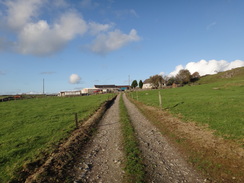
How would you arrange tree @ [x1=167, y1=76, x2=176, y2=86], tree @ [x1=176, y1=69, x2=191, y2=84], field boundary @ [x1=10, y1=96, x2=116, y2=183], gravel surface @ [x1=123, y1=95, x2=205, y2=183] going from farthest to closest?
tree @ [x1=167, y1=76, x2=176, y2=86]
tree @ [x1=176, y1=69, x2=191, y2=84]
field boundary @ [x1=10, y1=96, x2=116, y2=183]
gravel surface @ [x1=123, y1=95, x2=205, y2=183]

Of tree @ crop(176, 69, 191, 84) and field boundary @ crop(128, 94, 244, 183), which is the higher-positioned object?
tree @ crop(176, 69, 191, 84)

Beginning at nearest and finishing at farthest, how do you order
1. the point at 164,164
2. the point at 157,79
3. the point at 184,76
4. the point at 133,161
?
the point at 164,164 → the point at 133,161 → the point at 184,76 → the point at 157,79

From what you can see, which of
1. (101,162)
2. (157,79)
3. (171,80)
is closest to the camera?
(101,162)

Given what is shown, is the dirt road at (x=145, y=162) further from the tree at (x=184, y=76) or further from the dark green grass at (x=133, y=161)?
the tree at (x=184, y=76)

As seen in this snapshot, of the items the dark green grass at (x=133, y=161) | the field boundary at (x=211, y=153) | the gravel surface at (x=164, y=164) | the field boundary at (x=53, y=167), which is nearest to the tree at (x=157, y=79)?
the field boundary at (x=211, y=153)

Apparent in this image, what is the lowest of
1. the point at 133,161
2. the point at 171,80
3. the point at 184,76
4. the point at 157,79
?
the point at 133,161

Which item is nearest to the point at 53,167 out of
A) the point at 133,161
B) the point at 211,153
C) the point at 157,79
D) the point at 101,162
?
the point at 101,162

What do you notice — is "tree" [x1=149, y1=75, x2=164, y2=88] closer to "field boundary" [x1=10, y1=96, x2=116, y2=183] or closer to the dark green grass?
the dark green grass

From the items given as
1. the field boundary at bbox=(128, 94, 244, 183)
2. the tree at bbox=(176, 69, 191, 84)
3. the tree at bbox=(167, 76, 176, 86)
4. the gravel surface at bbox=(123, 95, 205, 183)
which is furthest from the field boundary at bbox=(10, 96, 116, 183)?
the tree at bbox=(167, 76, 176, 86)

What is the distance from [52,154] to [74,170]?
288cm

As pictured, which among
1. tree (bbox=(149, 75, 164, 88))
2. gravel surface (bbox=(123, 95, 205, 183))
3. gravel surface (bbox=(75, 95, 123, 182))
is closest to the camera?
gravel surface (bbox=(123, 95, 205, 183))

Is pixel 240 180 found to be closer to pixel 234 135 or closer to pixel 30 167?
pixel 234 135

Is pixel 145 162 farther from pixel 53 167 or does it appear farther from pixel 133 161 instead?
pixel 53 167

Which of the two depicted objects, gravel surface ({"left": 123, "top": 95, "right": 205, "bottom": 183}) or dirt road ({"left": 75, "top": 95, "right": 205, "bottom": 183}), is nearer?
gravel surface ({"left": 123, "top": 95, "right": 205, "bottom": 183})
